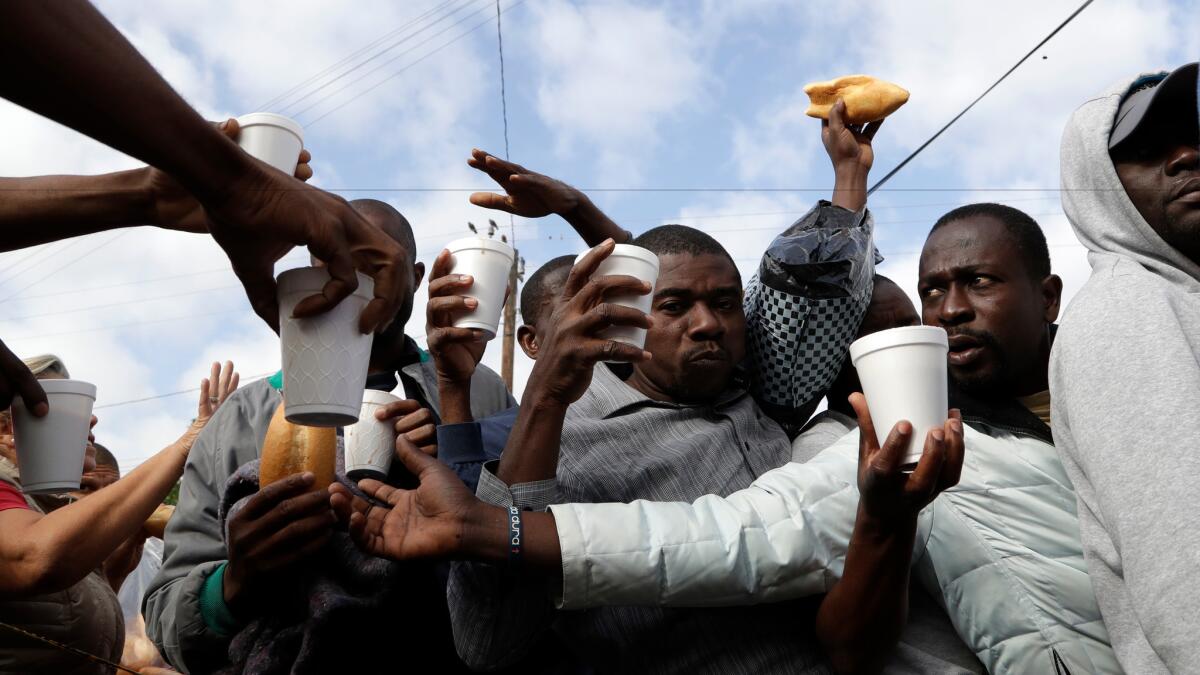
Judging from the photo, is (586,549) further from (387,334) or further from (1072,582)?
(387,334)

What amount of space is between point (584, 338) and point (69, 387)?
63.1 inches

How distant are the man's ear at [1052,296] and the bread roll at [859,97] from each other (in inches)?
27.3

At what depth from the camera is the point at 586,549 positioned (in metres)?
2.09

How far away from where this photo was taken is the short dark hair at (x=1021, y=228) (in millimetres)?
2938

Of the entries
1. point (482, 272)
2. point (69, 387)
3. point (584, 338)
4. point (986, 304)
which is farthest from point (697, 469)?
point (69, 387)

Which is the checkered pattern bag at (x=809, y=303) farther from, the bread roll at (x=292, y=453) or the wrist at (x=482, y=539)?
the bread roll at (x=292, y=453)

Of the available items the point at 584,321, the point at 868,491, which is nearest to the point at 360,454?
the point at 584,321

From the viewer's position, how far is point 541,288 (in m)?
4.45

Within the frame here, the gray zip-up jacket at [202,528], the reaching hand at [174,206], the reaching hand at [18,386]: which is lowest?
the gray zip-up jacket at [202,528]

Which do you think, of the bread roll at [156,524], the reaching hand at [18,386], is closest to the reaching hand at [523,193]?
the reaching hand at [18,386]

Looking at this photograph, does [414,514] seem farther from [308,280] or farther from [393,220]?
[393,220]

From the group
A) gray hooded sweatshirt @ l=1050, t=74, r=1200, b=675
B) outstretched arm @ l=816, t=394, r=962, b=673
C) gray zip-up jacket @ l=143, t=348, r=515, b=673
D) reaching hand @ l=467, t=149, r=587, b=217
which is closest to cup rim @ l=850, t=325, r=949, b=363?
outstretched arm @ l=816, t=394, r=962, b=673

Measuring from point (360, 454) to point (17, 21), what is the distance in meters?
1.33

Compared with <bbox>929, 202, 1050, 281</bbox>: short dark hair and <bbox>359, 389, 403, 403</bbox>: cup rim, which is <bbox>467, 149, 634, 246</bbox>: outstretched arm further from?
<bbox>929, 202, 1050, 281</bbox>: short dark hair
